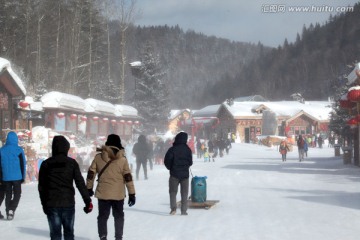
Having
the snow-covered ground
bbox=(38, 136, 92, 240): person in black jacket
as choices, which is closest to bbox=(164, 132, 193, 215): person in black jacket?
the snow-covered ground

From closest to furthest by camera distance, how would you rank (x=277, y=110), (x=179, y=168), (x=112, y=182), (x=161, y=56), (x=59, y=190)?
(x=59, y=190) < (x=112, y=182) < (x=179, y=168) < (x=277, y=110) < (x=161, y=56)

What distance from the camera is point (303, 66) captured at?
144875 millimetres

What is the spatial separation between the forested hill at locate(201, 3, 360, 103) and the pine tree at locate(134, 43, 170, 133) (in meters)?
68.6

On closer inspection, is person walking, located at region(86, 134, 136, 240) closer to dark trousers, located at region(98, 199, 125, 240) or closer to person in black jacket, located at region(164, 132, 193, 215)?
dark trousers, located at region(98, 199, 125, 240)

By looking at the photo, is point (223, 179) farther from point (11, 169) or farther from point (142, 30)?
point (142, 30)

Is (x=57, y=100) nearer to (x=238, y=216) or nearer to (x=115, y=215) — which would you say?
(x=238, y=216)

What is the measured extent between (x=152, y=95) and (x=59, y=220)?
56.8 metres

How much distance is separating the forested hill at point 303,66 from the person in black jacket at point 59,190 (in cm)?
12049

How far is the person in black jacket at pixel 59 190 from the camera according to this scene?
629cm

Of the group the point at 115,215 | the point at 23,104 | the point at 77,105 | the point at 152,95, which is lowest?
the point at 115,215

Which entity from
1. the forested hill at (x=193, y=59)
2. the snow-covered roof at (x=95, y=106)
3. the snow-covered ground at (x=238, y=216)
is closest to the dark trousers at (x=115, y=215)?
the snow-covered ground at (x=238, y=216)

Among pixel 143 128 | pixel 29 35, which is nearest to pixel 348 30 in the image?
pixel 143 128

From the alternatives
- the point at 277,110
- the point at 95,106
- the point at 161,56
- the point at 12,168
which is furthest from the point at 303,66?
the point at 12,168

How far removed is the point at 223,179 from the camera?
66.7 ft
